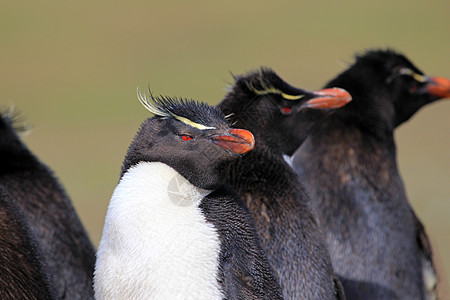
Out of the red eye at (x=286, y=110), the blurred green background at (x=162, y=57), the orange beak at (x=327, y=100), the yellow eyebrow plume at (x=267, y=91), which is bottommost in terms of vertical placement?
the blurred green background at (x=162, y=57)

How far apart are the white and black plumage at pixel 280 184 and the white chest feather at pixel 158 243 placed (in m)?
0.60

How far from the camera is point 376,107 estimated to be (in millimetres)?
4156

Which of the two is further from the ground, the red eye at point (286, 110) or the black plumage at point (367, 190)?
the red eye at point (286, 110)

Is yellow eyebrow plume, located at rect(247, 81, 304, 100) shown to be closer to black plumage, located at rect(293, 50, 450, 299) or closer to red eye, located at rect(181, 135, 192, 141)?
black plumage, located at rect(293, 50, 450, 299)

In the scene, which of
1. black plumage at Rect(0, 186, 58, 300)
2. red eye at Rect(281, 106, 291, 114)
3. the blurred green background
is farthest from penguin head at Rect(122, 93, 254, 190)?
the blurred green background

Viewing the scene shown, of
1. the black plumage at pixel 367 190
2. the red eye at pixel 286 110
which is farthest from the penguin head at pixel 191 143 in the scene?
the black plumage at pixel 367 190

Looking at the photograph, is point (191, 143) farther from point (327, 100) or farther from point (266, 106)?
point (327, 100)

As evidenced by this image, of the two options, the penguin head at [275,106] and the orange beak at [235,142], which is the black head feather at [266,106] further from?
the orange beak at [235,142]

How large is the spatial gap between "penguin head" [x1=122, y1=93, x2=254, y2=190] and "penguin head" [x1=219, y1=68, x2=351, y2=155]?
68 cm

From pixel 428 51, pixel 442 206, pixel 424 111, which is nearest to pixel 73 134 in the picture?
pixel 424 111

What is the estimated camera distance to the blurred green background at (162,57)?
493 inches

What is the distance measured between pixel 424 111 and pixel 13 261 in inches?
506

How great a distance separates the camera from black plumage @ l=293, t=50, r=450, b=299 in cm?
383

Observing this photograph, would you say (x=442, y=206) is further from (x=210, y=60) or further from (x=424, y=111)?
(x=210, y=60)
